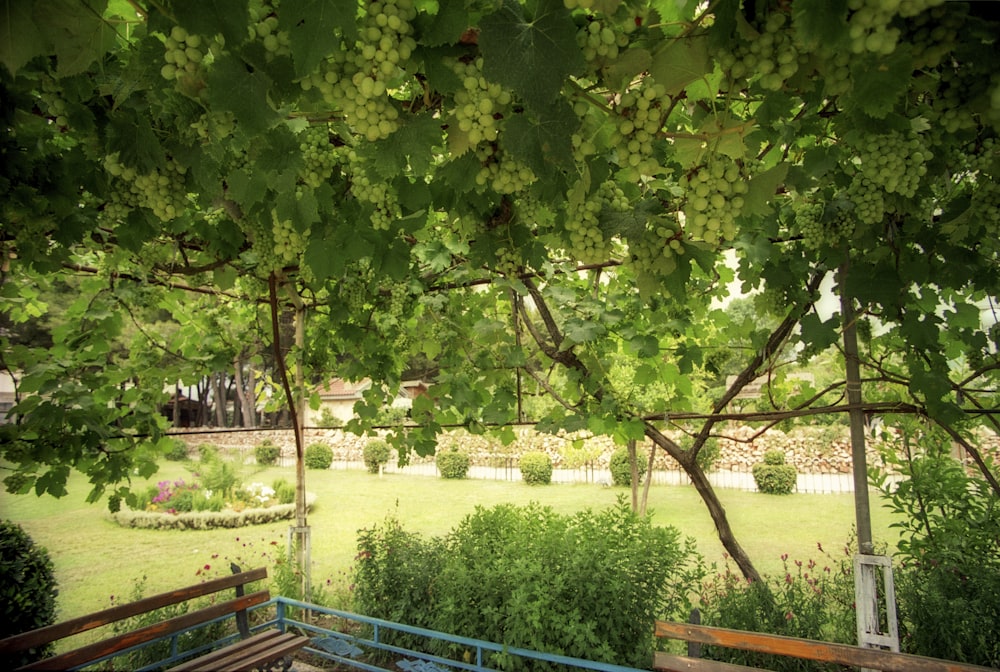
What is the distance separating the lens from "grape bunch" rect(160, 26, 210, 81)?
0.63 metres

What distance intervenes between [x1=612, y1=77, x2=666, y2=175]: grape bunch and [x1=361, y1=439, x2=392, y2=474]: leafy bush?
8.98 m

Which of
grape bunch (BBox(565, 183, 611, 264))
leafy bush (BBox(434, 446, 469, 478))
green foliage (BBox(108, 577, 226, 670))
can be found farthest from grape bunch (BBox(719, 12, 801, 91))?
leafy bush (BBox(434, 446, 469, 478))

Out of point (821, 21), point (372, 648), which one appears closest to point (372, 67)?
point (821, 21)

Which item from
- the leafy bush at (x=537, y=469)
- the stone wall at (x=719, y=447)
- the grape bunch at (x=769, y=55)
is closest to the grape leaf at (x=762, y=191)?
the grape bunch at (x=769, y=55)

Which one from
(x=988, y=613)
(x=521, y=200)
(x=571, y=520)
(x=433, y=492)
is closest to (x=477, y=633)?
(x=571, y=520)

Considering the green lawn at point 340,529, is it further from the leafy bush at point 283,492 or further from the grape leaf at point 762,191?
the grape leaf at point 762,191

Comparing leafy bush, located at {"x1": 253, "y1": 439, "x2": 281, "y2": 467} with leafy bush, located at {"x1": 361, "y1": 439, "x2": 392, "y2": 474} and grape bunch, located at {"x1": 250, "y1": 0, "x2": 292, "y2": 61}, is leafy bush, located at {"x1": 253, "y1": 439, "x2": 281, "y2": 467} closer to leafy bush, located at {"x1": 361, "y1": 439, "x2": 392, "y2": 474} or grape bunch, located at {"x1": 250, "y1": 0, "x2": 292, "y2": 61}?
leafy bush, located at {"x1": 361, "y1": 439, "x2": 392, "y2": 474}

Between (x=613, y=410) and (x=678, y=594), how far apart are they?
1491mm

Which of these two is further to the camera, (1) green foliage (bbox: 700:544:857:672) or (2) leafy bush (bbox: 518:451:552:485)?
(2) leafy bush (bbox: 518:451:552:485)

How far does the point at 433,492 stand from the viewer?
855cm

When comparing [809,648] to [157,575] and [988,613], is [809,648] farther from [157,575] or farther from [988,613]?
[157,575]

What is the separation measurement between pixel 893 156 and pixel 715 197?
0.54 metres

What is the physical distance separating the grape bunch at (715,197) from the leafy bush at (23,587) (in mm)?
3954

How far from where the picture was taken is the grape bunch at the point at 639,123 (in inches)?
27.6
